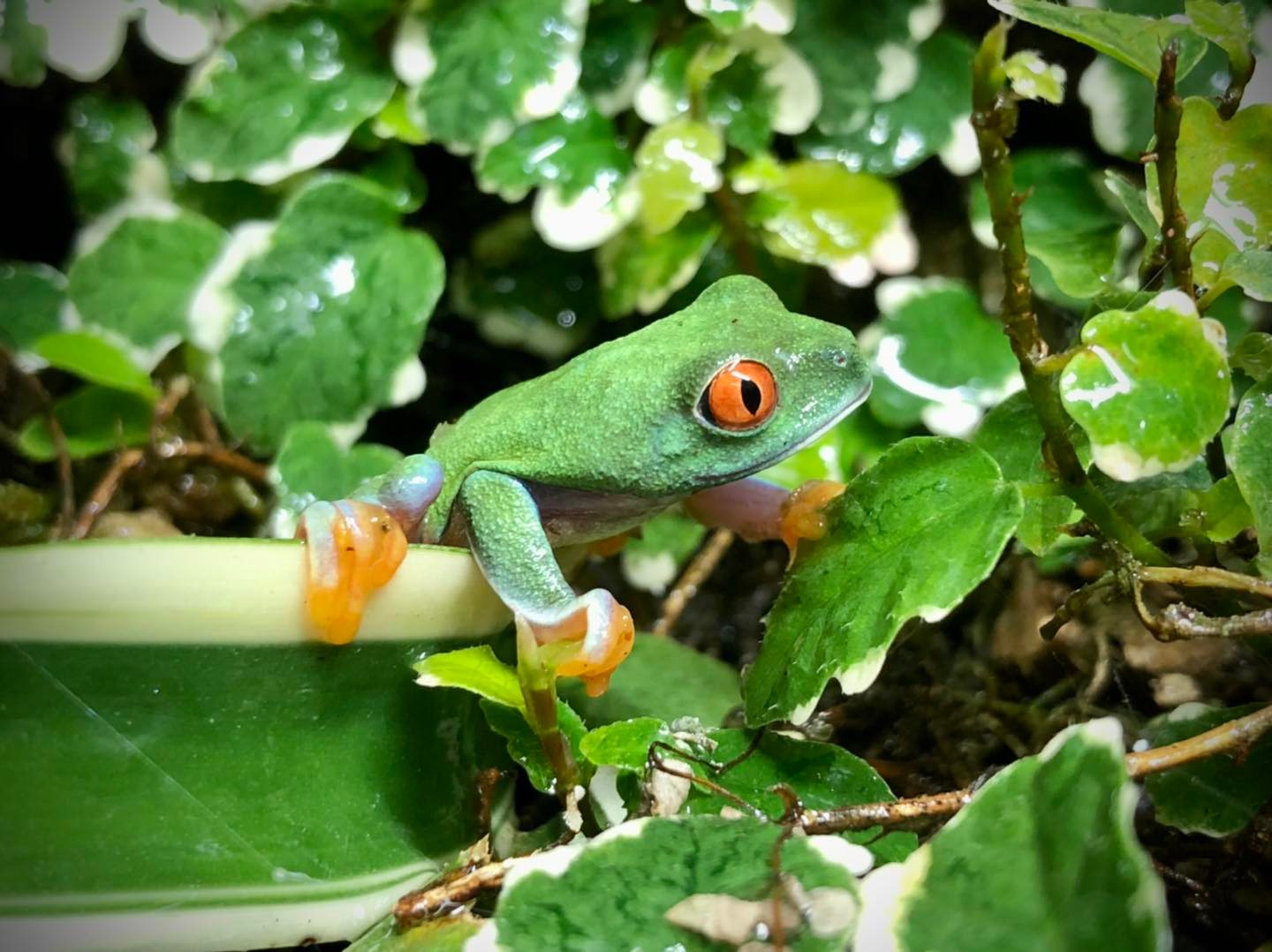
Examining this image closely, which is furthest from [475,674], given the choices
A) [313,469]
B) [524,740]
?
[313,469]

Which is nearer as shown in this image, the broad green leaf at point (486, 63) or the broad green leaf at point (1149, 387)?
the broad green leaf at point (1149, 387)

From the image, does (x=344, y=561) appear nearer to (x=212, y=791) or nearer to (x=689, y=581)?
(x=212, y=791)

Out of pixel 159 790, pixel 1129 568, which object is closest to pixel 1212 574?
pixel 1129 568

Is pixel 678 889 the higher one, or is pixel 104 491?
pixel 678 889

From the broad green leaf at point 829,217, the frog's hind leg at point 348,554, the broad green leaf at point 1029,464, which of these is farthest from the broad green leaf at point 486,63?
the broad green leaf at point 1029,464

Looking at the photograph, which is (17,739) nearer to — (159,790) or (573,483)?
(159,790)

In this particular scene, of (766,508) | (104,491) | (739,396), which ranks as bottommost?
(104,491)

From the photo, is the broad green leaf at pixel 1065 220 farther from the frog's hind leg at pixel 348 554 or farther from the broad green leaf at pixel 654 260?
the frog's hind leg at pixel 348 554
